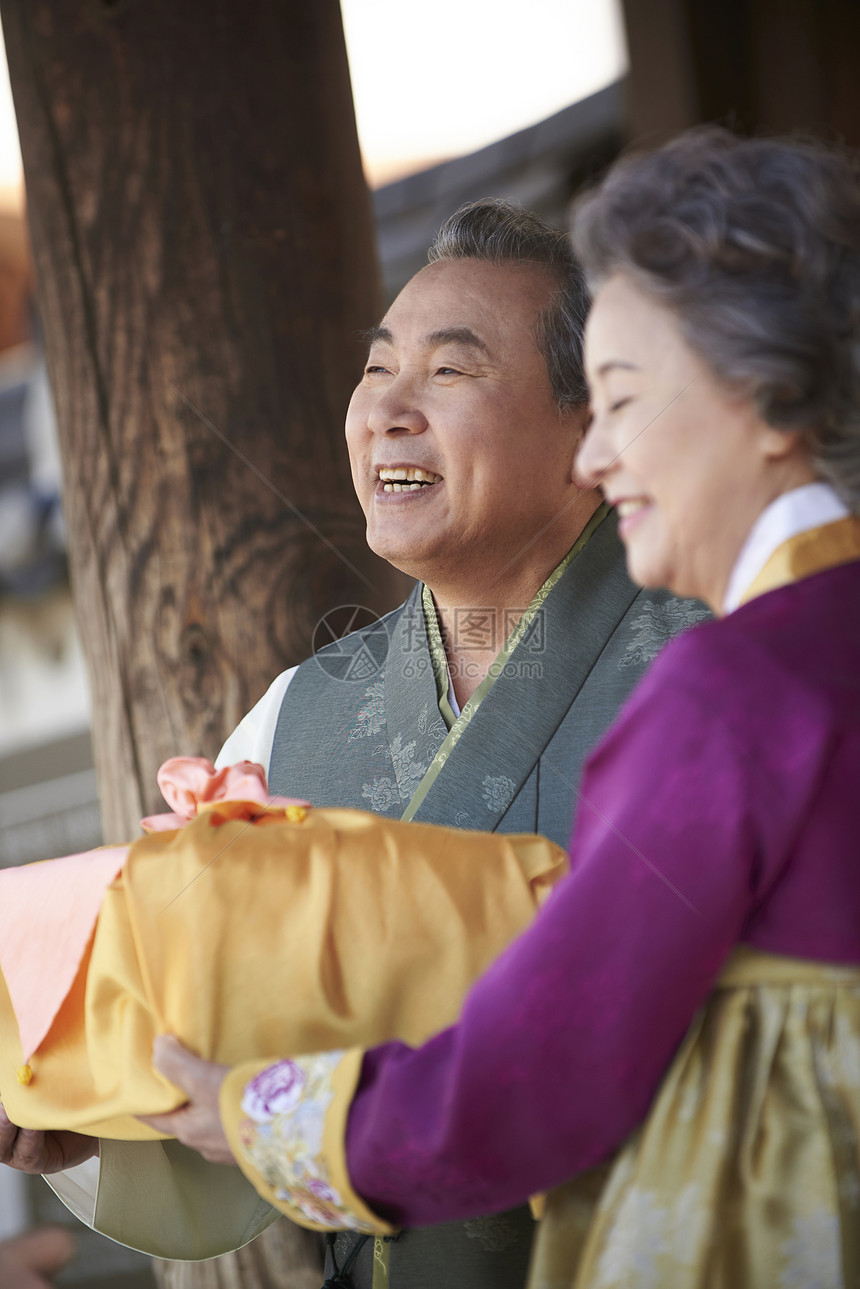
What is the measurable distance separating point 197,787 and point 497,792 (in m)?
0.34

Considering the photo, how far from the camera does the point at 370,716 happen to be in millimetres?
1420

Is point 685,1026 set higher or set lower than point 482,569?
lower

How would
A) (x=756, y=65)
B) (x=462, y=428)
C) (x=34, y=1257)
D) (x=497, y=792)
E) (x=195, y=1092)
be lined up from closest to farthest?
(x=195, y=1092), (x=497, y=792), (x=462, y=428), (x=756, y=65), (x=34, y=1257)

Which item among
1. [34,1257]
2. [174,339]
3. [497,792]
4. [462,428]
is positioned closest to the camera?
[497,792]

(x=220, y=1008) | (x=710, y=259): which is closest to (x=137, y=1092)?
(x=220, y=1008)

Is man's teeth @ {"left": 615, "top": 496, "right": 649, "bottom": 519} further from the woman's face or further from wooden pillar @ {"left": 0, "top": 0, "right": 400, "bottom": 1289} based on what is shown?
wooden pillar @ {"left": 0, "top": 0, "right": 400, "bottom": 1289}

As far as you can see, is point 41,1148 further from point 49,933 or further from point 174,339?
point 174,339

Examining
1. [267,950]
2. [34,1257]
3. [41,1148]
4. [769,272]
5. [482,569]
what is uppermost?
[769,272]

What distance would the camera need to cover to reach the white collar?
78 cm

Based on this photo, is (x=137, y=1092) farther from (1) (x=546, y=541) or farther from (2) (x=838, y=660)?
(1) (x=546, y=541)

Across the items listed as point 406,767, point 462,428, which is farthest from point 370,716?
point 462,428

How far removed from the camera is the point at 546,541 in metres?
1.38

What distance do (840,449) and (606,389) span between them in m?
0.16

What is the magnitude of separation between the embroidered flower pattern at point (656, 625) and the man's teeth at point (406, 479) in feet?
0.91
